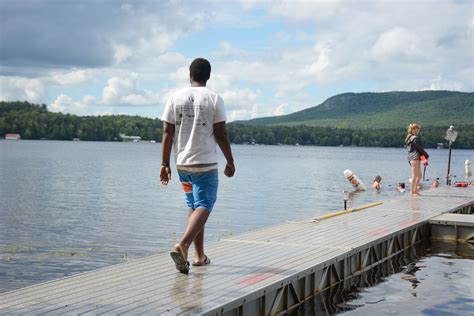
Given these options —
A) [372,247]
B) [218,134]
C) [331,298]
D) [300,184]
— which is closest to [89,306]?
[218,134]

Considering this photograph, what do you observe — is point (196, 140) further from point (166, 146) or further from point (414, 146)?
point (414, 146)

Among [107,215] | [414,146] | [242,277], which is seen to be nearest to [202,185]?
[242,277]

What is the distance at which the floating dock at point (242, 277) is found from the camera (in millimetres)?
6391

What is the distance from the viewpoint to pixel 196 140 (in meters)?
7.38

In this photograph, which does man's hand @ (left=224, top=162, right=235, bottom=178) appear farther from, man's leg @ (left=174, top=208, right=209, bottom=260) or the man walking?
man's leg @ (left=174, top=208, right=209, bottom=260)

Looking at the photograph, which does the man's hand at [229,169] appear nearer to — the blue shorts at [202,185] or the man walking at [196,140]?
the man walking at [196,140]

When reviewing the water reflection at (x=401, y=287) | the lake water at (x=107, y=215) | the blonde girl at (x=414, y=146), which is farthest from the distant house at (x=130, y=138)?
the water reflection at (x=401, y=287)

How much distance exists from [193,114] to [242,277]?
2032 mm

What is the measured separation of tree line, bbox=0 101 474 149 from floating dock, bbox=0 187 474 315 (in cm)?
15212

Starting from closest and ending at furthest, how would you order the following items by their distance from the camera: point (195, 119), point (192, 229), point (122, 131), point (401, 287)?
point (195, 119), point (192, 229), point (401, 287), point (122, 131)

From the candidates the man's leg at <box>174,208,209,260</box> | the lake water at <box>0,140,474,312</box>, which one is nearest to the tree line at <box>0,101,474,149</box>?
the lake water at <box>0,140,474,312</box>

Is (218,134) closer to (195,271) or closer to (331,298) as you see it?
(195,271)

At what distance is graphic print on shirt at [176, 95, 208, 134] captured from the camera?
288 inches

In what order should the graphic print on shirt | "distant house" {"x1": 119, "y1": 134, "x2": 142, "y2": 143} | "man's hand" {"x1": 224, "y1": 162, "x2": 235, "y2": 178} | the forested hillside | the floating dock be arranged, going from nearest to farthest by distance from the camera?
the floating dock < the graphic print on shirt < "man's hand" {"x1": 224, "y1": 162, "x2": 235, "y2": 178} < the forested hillside < "distant house" {"x1": 119, "y1": 134, "x2": 142, "y2": 143}
